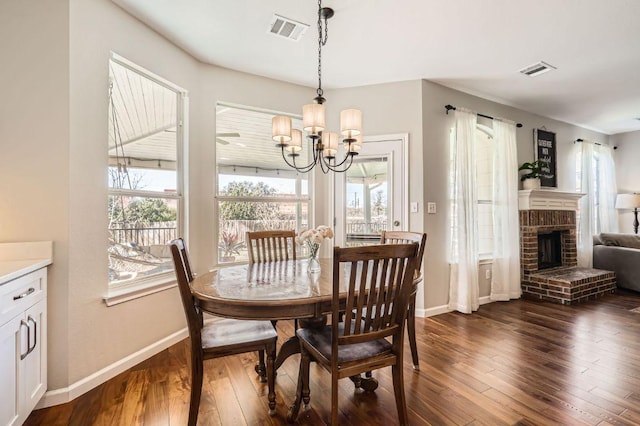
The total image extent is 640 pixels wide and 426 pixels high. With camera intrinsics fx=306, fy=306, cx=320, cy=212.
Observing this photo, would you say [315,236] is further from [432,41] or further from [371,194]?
[432,41]

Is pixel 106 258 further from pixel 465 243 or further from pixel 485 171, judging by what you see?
pixel 485 171

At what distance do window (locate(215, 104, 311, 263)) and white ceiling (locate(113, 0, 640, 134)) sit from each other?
0.59 metres

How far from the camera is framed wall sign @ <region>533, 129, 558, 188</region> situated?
4.68 metres

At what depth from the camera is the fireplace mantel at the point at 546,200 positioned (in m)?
4.26

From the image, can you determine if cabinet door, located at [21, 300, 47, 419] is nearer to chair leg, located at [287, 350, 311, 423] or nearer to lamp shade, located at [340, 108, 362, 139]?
chair leg, located at [287, 350, 311, 423]

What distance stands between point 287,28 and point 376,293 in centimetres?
224

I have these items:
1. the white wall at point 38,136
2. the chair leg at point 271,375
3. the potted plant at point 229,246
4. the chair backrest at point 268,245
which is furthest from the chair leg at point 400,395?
the potted plant at point 229,246

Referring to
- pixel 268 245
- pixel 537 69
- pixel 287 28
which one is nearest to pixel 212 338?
pixel 268 245

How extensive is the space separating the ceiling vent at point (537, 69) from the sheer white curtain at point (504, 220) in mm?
767

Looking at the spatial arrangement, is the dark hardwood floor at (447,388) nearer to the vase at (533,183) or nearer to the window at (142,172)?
the window at (142,172)

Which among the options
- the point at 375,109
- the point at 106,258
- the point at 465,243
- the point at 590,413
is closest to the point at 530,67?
the point at 375,109

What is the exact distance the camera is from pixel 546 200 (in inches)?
175

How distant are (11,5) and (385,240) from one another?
10.0 ft

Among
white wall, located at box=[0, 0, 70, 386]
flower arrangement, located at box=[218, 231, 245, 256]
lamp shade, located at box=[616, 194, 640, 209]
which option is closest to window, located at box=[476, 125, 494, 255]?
flower arrangement, located at box=[218, 231, 245, 256]
